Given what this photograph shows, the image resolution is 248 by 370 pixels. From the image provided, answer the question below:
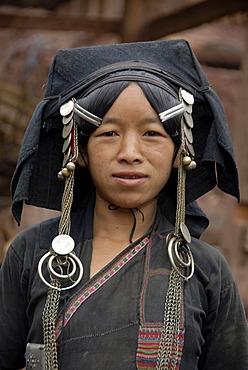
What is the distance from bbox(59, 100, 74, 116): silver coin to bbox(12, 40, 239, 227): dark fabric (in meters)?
0.04

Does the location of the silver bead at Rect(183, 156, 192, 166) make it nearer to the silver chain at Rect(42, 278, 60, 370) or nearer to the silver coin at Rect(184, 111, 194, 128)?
the silver coin at Rect(184, 111, 194, 128)

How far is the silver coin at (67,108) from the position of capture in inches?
90.5

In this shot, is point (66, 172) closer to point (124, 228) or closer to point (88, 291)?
point (124, 228)

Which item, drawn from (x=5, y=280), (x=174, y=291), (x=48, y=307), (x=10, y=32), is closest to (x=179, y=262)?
(x=174, y=291)

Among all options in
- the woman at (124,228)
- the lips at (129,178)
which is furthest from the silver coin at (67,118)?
the lips at (129,178)

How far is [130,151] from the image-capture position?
7.20ft

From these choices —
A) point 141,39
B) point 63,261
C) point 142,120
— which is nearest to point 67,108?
point 142,120

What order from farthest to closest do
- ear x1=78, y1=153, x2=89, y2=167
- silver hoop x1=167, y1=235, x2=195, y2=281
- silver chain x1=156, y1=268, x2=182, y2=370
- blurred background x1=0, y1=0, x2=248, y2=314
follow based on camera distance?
blurred background x1=0, y1=0, x2=248, y2=314 → ear x1=78, y1=153, x2=89, y2=167 → silver hoop x1=167, y1=235, x2=195, y2=281 → silver chain x1=156, y1=268, x2=182, y2=370

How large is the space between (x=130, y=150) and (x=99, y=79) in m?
0.28

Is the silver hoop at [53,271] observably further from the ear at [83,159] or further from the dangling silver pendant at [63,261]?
the ear at [83,159]

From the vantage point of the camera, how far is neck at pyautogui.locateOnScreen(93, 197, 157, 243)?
7.85ft

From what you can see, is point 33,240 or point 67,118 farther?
point 33,240

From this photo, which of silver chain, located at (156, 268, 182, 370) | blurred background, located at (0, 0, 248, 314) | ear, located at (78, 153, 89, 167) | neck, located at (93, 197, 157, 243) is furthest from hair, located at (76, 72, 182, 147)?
blurred background, located at (0, 0, 248, 314)

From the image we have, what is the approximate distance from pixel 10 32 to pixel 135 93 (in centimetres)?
1068
